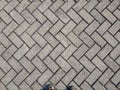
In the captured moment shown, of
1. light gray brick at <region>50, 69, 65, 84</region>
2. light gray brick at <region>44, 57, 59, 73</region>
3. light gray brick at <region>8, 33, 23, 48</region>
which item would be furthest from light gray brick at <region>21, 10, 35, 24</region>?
light gray brick at <region>50, 69, 65, 84</region>

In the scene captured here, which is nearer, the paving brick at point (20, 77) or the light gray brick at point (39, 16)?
the paving brick at point (20, 77)

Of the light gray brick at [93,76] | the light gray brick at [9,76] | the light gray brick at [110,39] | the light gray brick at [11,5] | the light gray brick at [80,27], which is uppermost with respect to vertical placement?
the light gray brick at [11,5]

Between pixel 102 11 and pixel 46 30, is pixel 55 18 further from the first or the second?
pixel 102 11

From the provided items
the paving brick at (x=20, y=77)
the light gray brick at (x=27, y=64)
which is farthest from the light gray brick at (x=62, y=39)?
the paving brick at (x=20, y=77)

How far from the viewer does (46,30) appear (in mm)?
6383

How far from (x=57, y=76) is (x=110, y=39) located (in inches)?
57.8

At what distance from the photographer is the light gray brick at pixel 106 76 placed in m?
6.01

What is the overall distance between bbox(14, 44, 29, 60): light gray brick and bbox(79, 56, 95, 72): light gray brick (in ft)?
4.21

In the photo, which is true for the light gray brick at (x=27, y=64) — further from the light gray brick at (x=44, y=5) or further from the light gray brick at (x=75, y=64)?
the light gray brick at (x=44, y=5)

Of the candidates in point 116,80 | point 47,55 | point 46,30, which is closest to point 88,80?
point 116,80

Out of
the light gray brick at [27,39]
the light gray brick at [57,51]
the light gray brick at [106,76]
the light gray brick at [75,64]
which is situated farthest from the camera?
the light gray brick at [27,39]

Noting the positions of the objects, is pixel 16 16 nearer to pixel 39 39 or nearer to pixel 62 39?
pixel 39 39

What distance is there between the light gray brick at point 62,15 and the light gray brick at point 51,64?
0.98 metres

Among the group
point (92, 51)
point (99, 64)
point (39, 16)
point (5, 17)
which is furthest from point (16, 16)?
point (99, 64)
